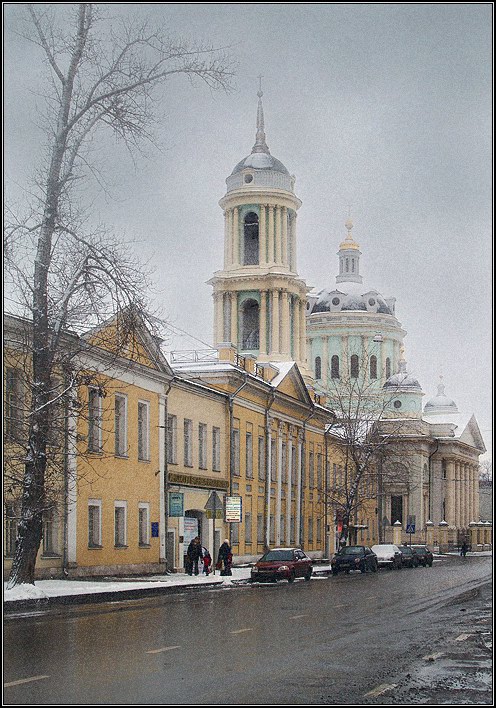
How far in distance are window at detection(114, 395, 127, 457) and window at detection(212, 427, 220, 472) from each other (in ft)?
34.8

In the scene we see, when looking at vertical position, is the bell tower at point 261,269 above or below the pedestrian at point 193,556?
above

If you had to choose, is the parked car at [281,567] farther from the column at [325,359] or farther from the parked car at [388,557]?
the column at [325,359]

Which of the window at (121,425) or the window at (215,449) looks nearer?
the window at (121,425)

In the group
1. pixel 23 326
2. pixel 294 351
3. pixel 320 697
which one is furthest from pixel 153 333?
pixel 294 351

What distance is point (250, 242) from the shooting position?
82.5 metres

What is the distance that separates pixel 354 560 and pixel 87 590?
81.6 feet

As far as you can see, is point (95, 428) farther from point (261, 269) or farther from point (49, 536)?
point (261, 269)

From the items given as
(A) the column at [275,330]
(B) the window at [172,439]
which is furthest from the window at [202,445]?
(A) the column at [275,330]

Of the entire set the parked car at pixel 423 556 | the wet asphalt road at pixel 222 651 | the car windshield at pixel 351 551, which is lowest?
the parked car at pixel 423 556

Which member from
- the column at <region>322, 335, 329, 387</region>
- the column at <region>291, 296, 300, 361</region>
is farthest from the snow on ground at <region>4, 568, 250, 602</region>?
the column at <region>322, 335, 329, 387</region>

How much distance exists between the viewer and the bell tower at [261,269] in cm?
7888

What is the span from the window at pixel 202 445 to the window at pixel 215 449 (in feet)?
3.86

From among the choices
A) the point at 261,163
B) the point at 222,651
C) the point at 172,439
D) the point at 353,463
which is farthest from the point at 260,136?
the point at 222,651

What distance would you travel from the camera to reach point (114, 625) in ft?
62.9
